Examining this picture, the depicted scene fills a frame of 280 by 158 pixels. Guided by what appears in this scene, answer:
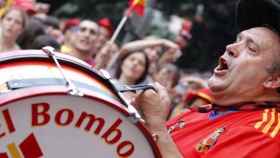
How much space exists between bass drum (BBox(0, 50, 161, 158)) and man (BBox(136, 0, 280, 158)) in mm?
438

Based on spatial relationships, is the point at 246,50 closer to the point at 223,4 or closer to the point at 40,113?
the point at 40,113

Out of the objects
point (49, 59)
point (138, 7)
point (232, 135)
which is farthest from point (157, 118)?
point (138, 7)

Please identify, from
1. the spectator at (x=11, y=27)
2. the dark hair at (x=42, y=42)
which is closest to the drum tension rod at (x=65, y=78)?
the spectator at (x=11, y=27)

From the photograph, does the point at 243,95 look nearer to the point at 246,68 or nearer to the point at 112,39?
the point at 246,68

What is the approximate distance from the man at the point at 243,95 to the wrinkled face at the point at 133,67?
2391mm

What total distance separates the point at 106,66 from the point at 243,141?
12.3ft

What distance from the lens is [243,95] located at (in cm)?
299

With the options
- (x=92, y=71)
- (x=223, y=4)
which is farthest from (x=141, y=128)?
(x=223, y=4)

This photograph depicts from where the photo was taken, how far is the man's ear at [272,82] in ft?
9.82

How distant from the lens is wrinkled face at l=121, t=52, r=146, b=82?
5.54m

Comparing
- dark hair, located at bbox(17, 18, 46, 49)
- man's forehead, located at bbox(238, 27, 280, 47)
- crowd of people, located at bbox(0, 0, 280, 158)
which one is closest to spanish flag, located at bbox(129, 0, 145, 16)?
dark hair, located at bbox(17, 18, 46, 49)

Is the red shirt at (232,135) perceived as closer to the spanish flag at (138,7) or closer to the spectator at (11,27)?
the spectator at (11,27)

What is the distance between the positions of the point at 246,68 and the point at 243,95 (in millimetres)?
122

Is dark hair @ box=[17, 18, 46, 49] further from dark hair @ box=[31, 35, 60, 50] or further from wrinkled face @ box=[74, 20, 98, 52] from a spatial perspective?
wrinkled face @ box=[74, 20, 98, 52]
